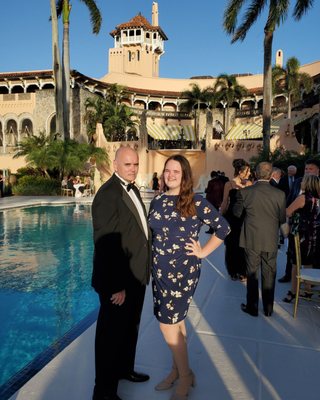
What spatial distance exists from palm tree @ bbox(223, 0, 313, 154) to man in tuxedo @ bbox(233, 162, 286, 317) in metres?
13.3

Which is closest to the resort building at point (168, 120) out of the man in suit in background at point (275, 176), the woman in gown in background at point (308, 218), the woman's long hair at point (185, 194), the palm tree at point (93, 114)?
the palm tree at point (93, 114)

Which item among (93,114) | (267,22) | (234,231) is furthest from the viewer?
(93,114)

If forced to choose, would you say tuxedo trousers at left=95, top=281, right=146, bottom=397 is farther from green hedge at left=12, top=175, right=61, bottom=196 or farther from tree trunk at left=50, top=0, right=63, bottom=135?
tree trunk at left=50, top=0, right=63, bottom=135

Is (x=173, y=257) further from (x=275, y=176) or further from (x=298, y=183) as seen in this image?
(x=275, y=176)

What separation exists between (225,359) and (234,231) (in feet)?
8.15

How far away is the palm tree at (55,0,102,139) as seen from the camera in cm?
2311

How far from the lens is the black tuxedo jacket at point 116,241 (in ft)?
7.39

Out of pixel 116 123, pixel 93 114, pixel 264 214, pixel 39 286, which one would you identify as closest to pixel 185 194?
pixel 264 214

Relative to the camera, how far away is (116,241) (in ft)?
7.50

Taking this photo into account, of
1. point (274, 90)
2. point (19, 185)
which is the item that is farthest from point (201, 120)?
point (19, 185)

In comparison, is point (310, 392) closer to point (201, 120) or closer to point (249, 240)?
point (249, 240)

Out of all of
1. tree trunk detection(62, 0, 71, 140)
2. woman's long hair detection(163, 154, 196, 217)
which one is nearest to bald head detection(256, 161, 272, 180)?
woman's long hair detection(163, 154, 196, 217)

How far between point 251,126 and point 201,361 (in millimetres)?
36211

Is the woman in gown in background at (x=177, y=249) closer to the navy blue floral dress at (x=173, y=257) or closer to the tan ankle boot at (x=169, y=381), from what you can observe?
the navy blue floral dress at (x=173, y=257)
